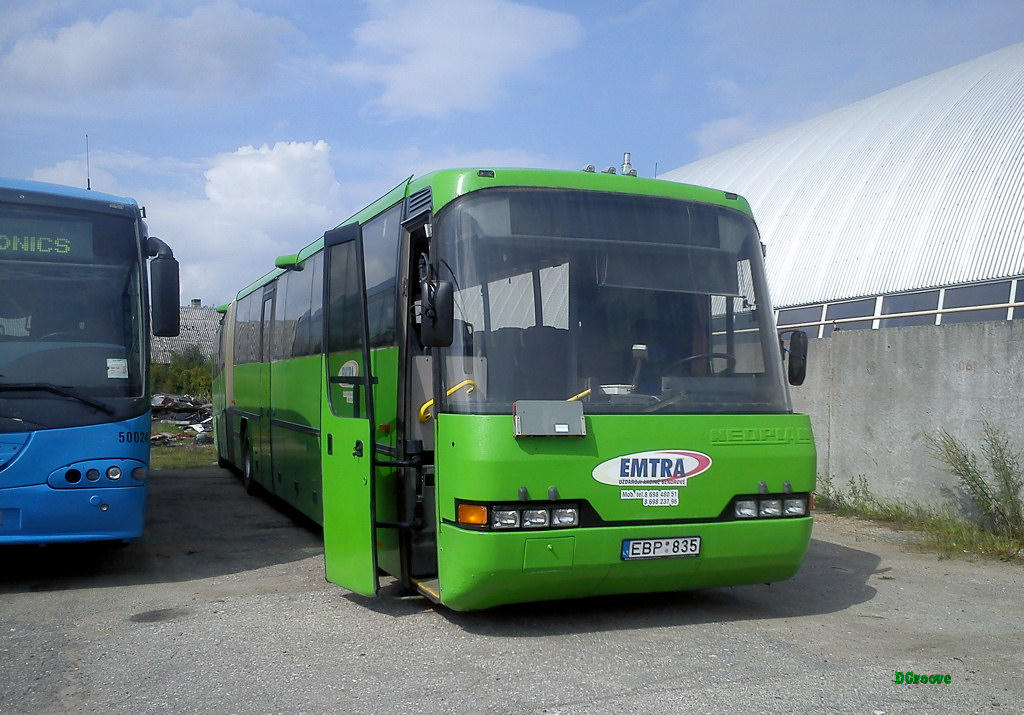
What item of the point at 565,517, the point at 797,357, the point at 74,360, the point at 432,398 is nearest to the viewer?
the point at 565,517

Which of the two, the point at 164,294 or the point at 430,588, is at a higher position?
the point at 164,294

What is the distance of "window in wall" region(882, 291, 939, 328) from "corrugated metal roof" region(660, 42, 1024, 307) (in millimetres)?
175

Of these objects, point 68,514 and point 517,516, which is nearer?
point 517,516

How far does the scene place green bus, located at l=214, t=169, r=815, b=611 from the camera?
18.6ft

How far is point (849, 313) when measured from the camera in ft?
52.1

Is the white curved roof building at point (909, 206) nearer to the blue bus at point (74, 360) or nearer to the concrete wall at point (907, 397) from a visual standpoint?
the concrete wall at point (907, 397)

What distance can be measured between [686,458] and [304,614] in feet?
9.57

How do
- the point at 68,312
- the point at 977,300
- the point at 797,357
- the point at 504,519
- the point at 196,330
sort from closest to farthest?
1. the point at 504,519
2. the point at 797,357
3. the point at 68,312
4. the point at 977,300
5. the point at 196,330

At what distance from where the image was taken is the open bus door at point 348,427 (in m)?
6.48

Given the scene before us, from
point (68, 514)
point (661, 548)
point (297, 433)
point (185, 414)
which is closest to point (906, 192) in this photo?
point (297, 433)

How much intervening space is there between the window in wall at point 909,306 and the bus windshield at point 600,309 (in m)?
8.69

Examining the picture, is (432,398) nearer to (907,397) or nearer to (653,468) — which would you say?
(653,468)

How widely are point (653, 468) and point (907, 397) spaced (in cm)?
671

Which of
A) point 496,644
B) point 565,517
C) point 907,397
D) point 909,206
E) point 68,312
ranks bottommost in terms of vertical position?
point 496,644
